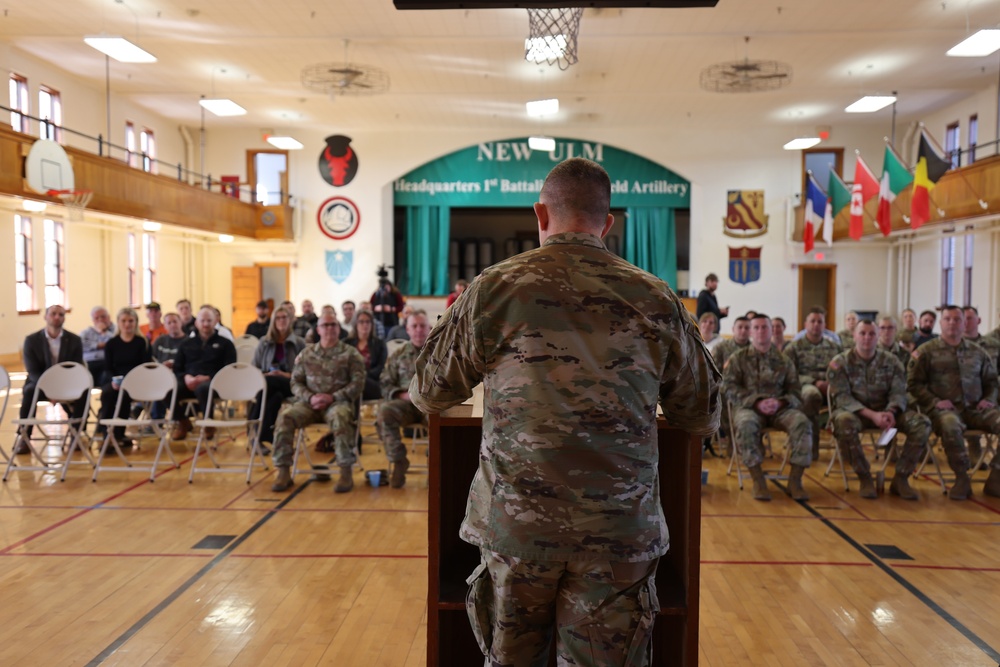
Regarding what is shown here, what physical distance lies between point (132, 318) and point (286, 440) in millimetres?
2855

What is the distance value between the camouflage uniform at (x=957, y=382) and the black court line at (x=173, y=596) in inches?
211

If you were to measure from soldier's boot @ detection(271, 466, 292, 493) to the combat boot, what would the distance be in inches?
181

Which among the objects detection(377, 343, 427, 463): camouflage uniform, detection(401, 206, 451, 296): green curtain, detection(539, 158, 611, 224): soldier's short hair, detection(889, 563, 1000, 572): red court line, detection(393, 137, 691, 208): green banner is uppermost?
detection(393, 137, 691, 208): green banner

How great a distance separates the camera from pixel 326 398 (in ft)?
22.1

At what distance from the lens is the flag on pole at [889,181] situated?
1341 centimetres

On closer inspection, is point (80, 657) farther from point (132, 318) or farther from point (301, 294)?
point (301, 294)

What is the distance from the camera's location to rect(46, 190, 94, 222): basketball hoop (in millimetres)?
11797

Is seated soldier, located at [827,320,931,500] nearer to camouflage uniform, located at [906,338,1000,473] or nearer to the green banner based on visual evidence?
camouflage uniform, located at [906,338,1000,473]

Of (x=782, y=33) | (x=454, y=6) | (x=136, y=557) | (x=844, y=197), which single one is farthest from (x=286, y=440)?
(x=844, y=197)

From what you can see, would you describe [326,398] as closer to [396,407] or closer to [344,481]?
[396,407]

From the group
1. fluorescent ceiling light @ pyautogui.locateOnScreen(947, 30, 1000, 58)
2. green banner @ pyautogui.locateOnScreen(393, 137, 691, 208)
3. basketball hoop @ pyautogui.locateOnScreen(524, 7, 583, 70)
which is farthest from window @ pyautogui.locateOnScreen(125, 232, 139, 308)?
fluorescent ceiling light @ pyautogui.locateOnScreen(947, 30, 1000, 58)

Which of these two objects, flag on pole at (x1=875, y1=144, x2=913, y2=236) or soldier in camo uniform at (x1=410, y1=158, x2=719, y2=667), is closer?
soldier in camo uniform at (x1=410, y1=158, x2=719, y2=667)

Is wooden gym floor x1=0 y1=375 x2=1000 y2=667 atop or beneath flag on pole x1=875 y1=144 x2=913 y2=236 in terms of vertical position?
beneath

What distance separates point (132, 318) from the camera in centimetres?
836
